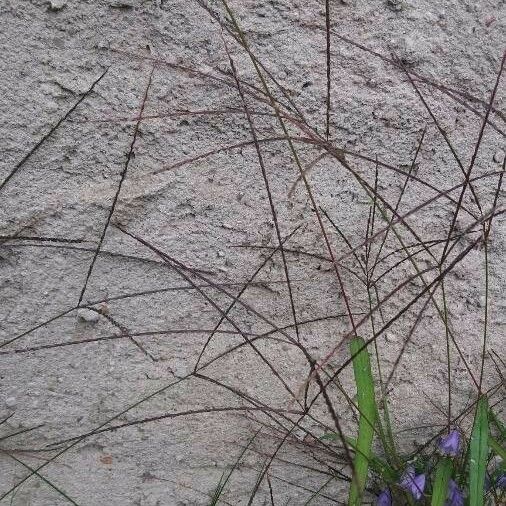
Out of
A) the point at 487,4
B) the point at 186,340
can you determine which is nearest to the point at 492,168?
the point at 487,4

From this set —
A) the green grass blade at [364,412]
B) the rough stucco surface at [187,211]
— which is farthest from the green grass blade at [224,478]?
the green grass blade at [364,412]

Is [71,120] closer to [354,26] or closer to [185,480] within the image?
[354,26]

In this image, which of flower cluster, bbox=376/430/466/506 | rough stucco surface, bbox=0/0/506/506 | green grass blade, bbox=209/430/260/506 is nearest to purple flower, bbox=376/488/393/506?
flower cluster, bbox=376/430/466/506

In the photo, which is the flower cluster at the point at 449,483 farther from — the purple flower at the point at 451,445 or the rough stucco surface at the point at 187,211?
the rough stucco surface at the point at 187,211

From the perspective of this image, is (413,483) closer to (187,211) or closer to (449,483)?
(449,483)

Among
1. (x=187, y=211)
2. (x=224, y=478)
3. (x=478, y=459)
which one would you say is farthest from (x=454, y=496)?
(x=187, y=211)
